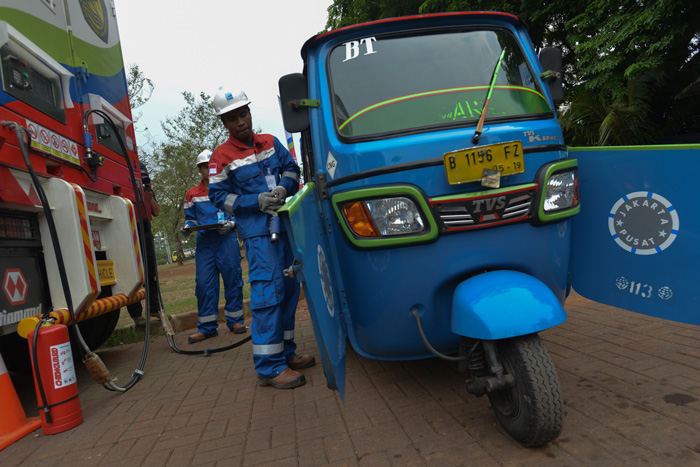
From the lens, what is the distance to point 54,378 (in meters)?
2.79

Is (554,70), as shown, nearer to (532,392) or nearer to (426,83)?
(426,83)

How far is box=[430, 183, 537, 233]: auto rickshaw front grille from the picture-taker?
2154 millimetres

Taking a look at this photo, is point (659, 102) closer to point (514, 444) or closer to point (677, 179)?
point (677, 179)

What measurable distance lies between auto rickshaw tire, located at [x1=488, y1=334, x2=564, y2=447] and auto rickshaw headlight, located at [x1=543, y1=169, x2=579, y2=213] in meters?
0.68

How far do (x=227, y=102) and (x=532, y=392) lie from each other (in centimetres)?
284

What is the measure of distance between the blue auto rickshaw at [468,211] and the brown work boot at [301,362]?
1099mm

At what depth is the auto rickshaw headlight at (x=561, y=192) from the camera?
225cm

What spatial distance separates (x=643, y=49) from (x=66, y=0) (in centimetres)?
827

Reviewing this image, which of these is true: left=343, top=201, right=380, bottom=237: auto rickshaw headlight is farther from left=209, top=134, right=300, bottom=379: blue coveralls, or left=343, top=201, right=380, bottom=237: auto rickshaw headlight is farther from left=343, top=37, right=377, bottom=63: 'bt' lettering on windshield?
left=209, top=134, right=300, bottom=379: blue coveralls

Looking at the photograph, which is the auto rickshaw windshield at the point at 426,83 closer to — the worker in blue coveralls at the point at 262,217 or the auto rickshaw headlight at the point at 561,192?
the auto rickshaw headlight at the point at 561,192

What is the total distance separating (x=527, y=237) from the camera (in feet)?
7.32

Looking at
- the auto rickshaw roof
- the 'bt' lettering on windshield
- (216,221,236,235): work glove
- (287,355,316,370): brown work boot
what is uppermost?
the auto rickshaw roof

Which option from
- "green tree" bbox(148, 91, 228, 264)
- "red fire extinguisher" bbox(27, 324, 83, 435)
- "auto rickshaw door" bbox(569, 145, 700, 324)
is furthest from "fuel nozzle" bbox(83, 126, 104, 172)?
"green tree" bbox(148, 91, 228, 264)

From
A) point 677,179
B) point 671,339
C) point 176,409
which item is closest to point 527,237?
point 677,179
